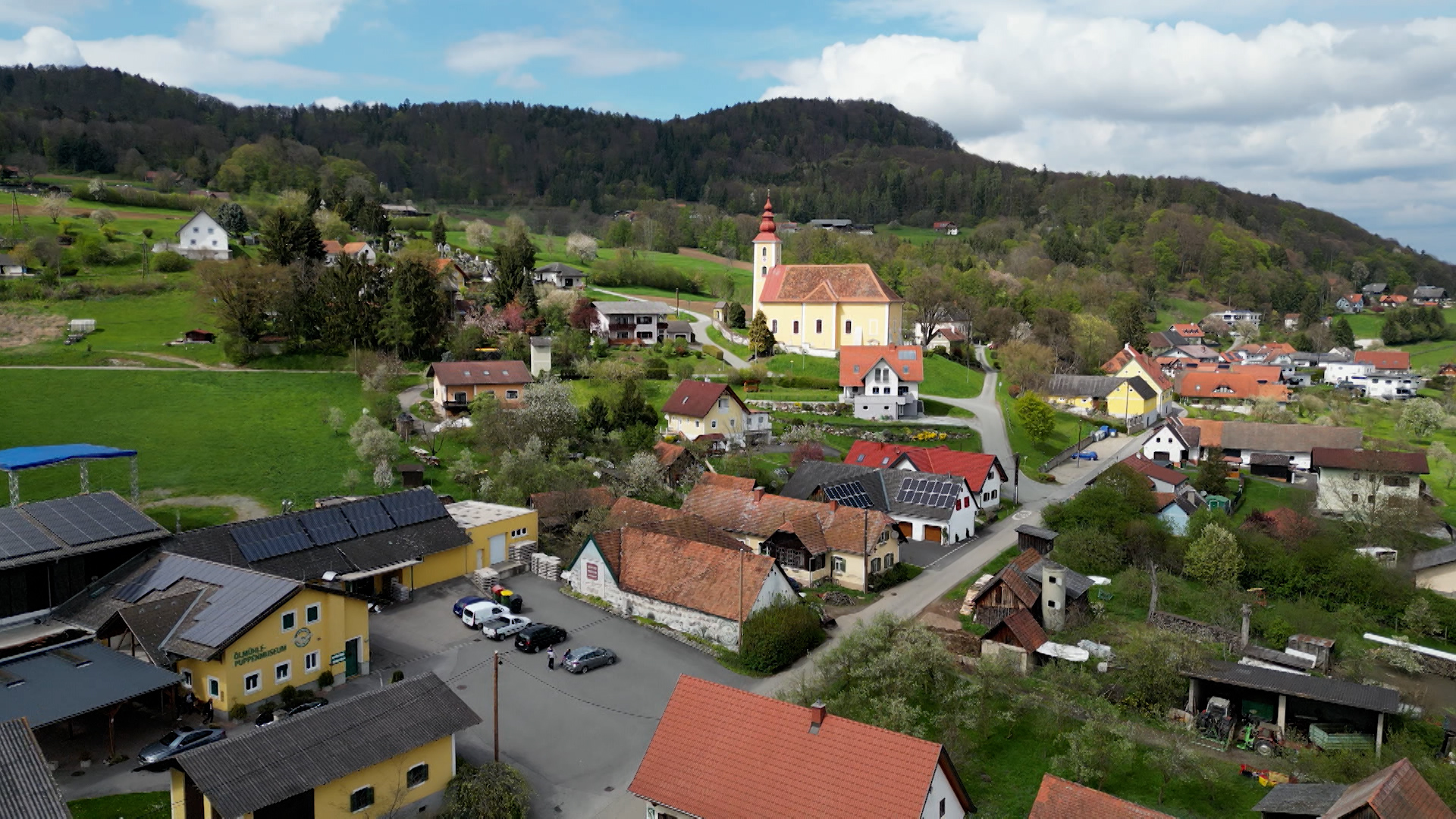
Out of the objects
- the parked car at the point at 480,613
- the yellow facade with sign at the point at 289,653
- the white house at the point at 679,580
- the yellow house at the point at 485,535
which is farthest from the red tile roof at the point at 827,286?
A: the yellow facade with sign at the point at 289,653

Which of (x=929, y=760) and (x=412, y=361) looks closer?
(x=929, y=760)

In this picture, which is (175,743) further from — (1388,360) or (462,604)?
(1388,360)

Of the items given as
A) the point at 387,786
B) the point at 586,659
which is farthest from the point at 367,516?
the point at 387,786

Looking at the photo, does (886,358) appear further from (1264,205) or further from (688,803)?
(1264,205)

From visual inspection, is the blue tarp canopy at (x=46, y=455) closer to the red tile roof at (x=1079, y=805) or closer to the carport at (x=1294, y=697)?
the red tile roof at (x=1079, y=805)

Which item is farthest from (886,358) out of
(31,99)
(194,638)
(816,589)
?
(31,99)

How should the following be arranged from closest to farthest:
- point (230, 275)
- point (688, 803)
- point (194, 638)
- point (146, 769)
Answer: point (688, 803) < point (146, 769) < point (194, 638) < point (230, 275)
